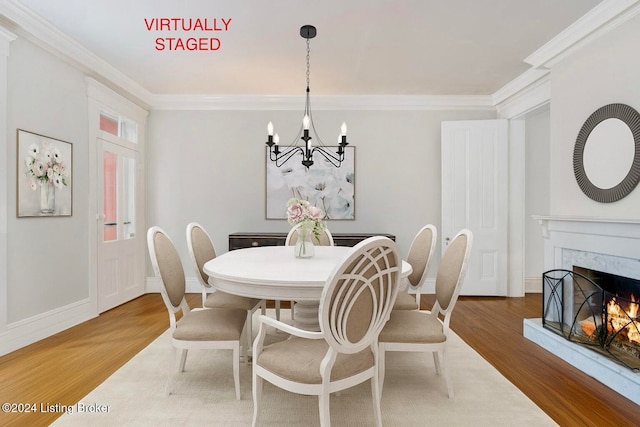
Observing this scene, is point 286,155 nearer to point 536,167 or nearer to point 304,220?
point 304,220

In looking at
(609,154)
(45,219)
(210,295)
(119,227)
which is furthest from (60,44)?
(609,154)

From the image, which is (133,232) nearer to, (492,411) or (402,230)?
(402,230)

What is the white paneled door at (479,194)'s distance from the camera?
461 centimetres

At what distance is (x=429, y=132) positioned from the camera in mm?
4926

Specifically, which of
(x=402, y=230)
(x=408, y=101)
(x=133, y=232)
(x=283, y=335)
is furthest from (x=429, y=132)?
(x=133, y=232)

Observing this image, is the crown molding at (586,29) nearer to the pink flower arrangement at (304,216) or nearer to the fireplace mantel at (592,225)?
the fireplace mantel at (592,225)

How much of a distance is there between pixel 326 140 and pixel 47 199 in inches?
122

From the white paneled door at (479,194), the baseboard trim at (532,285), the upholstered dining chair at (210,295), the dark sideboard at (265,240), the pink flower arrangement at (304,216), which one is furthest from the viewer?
the baseboard trim at (532,285)

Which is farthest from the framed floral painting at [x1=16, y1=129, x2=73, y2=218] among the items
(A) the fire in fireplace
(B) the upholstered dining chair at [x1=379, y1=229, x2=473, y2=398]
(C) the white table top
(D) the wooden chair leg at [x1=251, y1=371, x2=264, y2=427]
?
(A) the fire in fireplace

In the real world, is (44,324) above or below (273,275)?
below

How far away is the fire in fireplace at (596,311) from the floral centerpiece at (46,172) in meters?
4.28

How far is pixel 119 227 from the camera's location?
171 inches

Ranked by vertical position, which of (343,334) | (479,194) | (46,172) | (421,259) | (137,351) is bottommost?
(137,351)

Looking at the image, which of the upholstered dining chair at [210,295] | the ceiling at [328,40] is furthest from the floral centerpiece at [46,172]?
the upholstered dining chair at [210,295]
